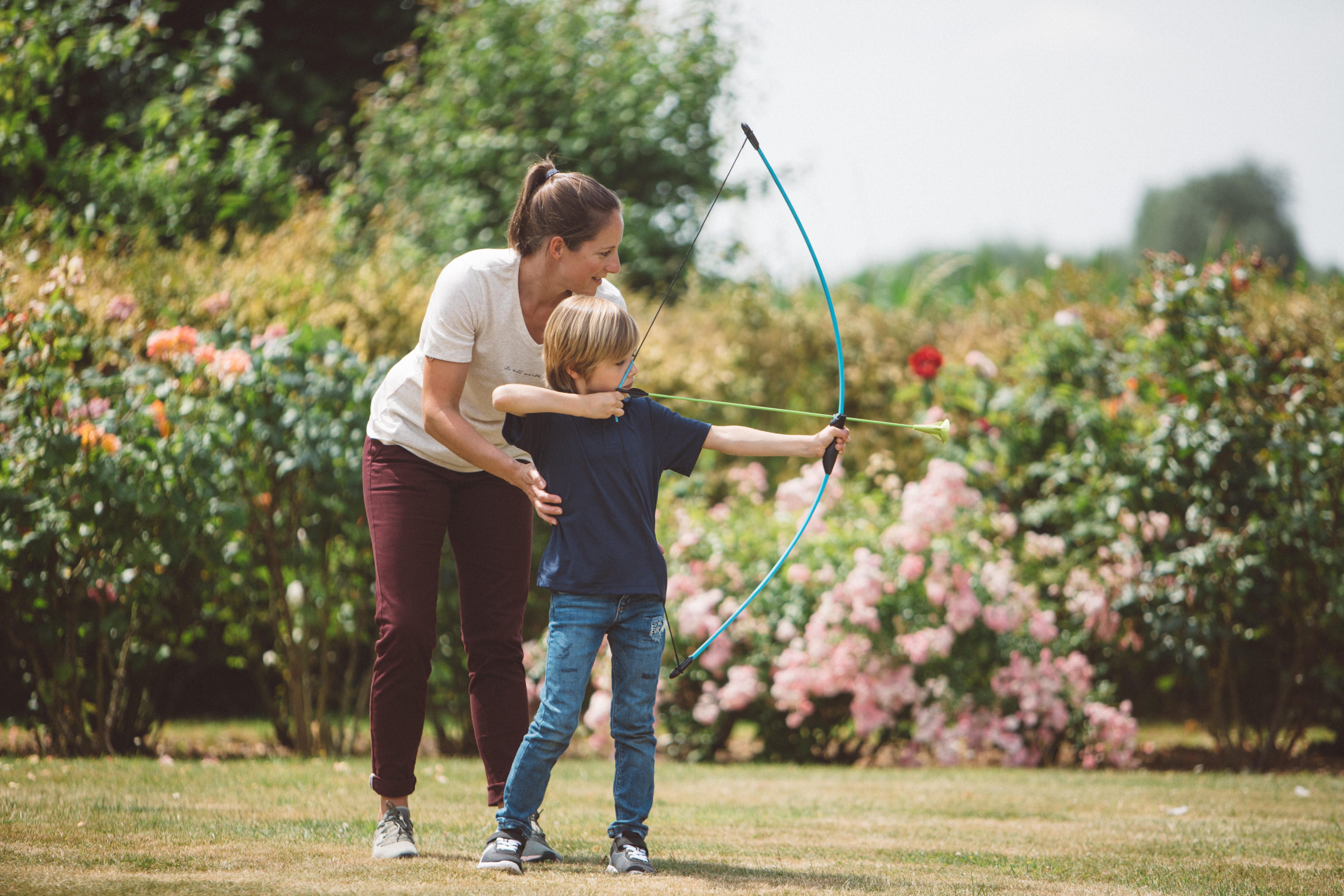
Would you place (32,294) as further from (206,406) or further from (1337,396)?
(1337,396)

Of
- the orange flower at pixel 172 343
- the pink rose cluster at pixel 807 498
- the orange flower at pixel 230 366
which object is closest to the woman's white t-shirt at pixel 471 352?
the orange flower at pixel 230 366

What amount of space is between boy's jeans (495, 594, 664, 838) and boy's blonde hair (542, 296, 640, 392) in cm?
51

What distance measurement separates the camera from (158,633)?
15.1 ft

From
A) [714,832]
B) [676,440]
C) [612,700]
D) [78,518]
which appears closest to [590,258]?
[676,440]

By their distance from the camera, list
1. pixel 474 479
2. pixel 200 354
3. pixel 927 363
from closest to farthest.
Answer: pixel 474 479, pixel 200 354, pixel 927 363

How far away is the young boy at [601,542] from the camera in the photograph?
256 centimetres

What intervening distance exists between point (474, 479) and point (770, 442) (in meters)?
0.76

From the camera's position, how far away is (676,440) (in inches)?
107

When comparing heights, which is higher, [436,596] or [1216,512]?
[1216,512]

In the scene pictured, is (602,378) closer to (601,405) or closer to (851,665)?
(601,405)

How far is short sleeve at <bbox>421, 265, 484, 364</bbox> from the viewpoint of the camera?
2.66 meters

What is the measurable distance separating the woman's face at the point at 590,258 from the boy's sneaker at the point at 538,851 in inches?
49.5

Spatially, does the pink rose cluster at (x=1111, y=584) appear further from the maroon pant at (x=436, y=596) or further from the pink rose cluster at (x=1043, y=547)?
the maroon pant at (x=436, y=596)

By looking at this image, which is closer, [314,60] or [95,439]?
[95,439]
